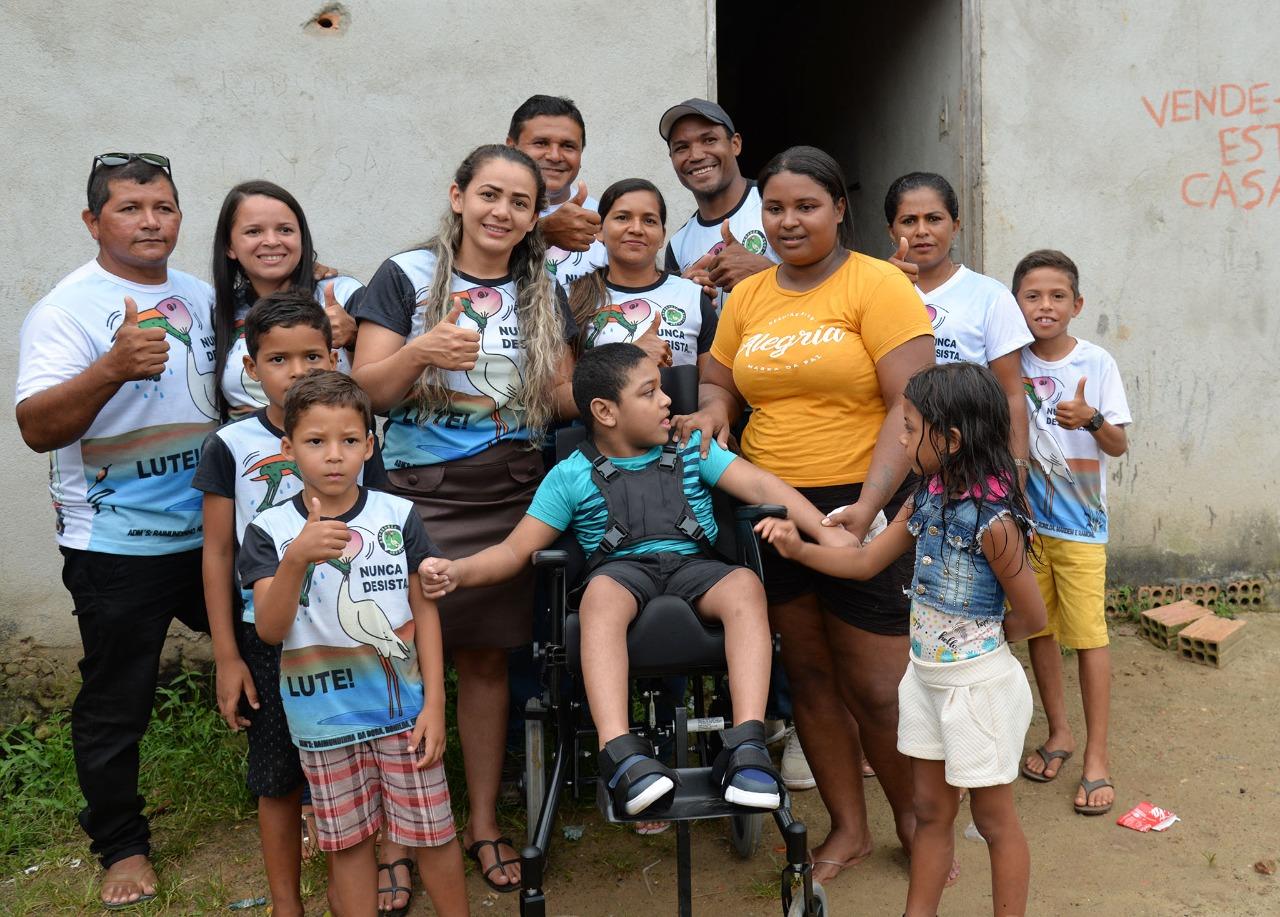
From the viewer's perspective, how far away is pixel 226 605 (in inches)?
113

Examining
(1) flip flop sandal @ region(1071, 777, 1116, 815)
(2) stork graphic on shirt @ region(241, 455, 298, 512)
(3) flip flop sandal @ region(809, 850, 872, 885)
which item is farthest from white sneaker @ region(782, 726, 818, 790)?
(2) stork graphic on shirt @ region(241, 455, 298, 512)

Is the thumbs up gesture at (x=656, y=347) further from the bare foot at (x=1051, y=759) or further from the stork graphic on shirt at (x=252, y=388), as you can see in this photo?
the bare foot at (x=1051, y=759)

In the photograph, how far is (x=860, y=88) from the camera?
6586 millimetres

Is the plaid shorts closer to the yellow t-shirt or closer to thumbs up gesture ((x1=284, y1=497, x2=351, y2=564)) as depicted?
thumbs up gesture ((x1=284, y1=497, x2=351, y2=564))

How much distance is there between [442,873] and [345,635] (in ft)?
2.24

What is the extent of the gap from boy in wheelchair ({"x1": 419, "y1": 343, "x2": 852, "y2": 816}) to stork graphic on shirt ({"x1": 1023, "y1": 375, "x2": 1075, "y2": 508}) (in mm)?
1286

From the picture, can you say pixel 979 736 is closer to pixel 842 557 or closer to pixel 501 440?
pixel 842 557

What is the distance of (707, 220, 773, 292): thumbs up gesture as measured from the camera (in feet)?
12.0

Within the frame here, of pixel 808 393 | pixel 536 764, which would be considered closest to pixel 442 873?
pixel 536 764

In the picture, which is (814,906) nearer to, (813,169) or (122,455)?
(813,169)

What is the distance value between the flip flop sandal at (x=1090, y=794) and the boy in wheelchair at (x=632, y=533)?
1.53 metres

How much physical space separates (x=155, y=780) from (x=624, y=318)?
8.03 feet

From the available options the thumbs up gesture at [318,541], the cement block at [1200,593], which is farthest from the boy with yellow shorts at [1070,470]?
the thumbs up gesture at [318,541]

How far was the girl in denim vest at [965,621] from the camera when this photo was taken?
260 centimetres
